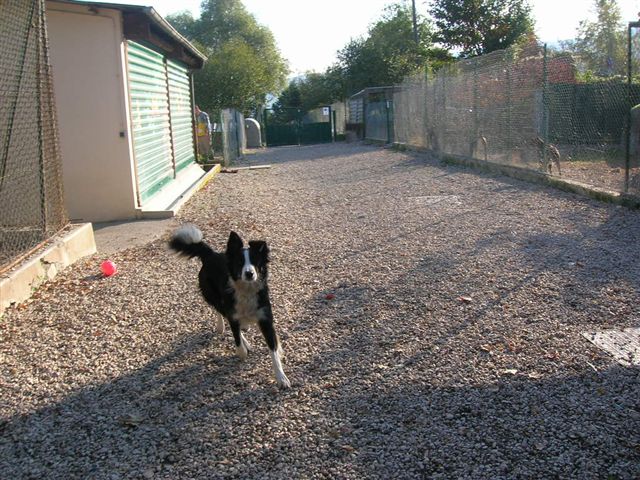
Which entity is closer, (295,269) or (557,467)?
(557,467)

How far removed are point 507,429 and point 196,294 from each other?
3.41 m

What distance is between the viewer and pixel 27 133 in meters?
7.59

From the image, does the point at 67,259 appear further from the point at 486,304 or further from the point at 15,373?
the point at 486,304

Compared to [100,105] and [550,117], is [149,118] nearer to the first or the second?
[100,105]

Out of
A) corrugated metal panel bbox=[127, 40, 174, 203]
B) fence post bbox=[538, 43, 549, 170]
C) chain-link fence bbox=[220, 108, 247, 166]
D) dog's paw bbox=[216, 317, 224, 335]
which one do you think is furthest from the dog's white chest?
chain-link fence bbox=[220, 108, 247, 166]

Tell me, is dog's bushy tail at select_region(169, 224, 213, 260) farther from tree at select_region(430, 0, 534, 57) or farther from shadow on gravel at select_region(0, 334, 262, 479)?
tree at select_region(430, 0, 534, 57)

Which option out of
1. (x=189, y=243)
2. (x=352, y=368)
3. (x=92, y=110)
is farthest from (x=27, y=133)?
(x=352, y=368)

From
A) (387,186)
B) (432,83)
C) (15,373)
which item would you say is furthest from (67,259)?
(432,83)

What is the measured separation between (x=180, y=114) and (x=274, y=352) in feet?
42.9

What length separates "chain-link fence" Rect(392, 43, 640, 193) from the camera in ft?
36.9

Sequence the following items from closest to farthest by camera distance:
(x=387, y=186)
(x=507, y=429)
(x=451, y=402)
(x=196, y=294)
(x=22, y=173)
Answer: (x=507, y=429)
(x=451, y=402)
(x=196, y=294)
(x=22, y=173)
(x=387, y=186)

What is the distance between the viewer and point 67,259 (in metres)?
7.12

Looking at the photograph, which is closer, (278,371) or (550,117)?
(278,371)

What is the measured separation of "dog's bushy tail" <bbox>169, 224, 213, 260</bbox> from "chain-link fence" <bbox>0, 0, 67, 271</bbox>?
2.77 m
